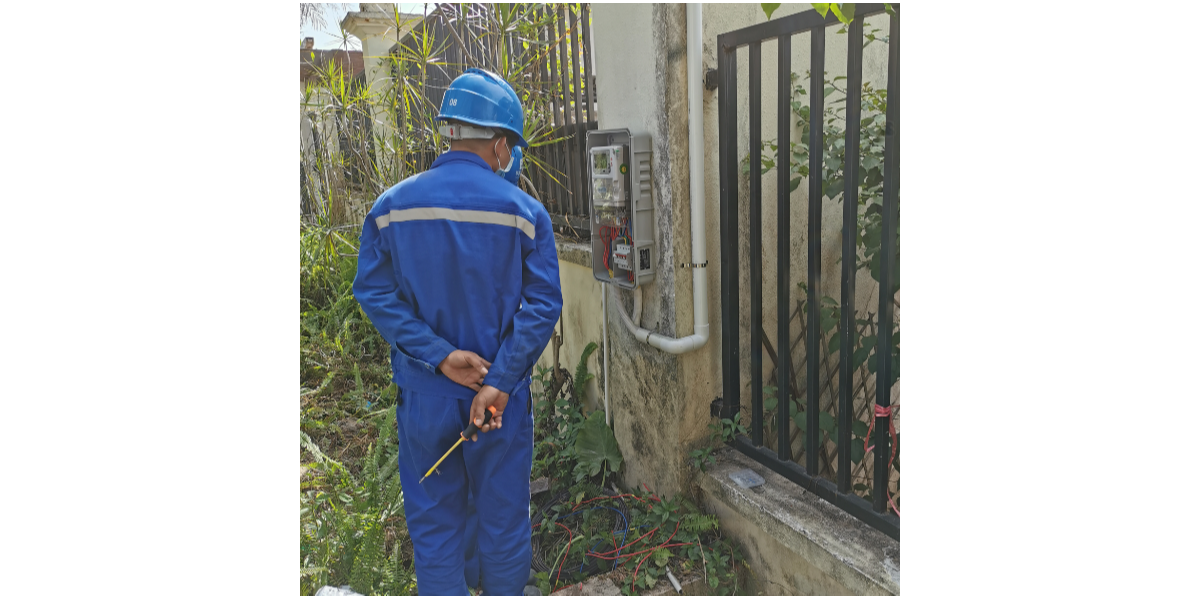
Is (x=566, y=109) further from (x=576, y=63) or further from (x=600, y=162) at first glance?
(x=600, y=162)

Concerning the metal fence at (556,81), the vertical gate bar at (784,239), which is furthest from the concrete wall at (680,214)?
the metal fence at (556,81)

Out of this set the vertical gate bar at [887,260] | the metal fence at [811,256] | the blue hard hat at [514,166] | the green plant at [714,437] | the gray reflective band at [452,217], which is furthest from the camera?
the green plant at [714,437]

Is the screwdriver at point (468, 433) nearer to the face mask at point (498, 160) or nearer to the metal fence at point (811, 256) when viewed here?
the face mask at point (498, 160)

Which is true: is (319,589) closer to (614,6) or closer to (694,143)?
(694,143)

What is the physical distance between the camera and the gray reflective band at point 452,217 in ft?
7.77

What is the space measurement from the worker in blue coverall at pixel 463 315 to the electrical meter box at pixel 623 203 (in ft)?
1.56

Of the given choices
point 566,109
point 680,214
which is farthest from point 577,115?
point 680,214

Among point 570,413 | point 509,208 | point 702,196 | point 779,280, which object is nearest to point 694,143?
point 702,196

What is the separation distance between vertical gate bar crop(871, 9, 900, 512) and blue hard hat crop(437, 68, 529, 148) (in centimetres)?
132

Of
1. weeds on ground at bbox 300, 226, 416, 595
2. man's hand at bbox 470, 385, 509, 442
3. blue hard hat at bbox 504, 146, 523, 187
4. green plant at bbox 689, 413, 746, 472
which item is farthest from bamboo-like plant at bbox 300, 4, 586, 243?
man's hand at bbox 470, 385, 509, 442

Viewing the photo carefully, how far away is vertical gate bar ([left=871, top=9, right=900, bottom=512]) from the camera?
1960 millimetres

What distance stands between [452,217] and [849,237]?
4.55 ft

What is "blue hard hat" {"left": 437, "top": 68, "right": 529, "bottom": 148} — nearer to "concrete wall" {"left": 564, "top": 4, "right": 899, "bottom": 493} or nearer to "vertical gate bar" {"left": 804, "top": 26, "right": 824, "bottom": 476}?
"concrete wall" {"left": 564, "top": 4, "right": 899, "bottom": 493}

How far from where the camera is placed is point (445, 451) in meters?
2.49
